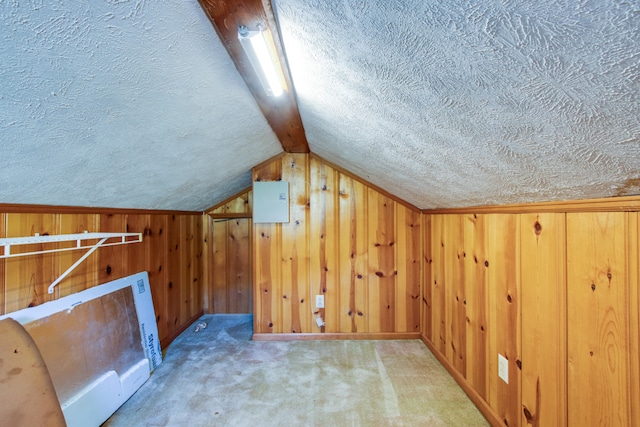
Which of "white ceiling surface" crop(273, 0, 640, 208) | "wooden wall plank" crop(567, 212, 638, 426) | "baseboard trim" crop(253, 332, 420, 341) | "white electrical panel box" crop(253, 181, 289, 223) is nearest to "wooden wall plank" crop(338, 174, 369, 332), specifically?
"baseboard trim" crop(253, 332, 420, 341)

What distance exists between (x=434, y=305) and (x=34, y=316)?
266 cm

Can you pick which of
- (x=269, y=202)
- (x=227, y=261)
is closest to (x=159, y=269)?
(x=227, y=261)

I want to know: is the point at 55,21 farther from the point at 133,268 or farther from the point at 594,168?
the point at 133,268

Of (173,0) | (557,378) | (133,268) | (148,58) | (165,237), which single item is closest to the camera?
(173,0)

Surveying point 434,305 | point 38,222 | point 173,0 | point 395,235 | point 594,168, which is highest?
point 173,0

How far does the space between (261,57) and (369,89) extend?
0.41m

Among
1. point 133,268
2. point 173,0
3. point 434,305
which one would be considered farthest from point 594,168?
point 133,268

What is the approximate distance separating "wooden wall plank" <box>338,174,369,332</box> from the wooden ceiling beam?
3.69 feet

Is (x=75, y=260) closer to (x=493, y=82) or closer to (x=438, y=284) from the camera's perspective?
(x=493, y=82)

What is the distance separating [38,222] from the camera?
146 centimetres

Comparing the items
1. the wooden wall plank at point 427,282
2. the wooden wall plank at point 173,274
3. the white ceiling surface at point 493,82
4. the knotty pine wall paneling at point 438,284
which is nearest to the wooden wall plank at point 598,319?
the white ceiling surface at point 493,82

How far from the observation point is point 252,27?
0.89 metres

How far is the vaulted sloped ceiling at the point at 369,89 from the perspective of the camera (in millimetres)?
539

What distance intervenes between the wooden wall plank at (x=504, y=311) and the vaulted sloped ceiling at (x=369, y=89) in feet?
0.71
